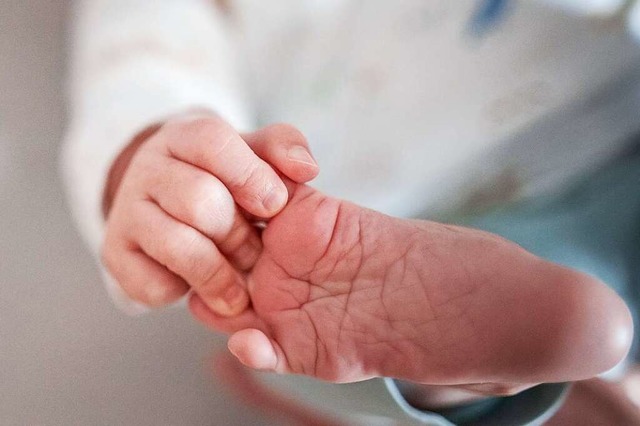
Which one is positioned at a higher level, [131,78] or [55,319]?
[131,78]

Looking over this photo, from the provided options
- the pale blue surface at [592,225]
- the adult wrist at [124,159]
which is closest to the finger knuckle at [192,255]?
the adult wrist at [124,159]

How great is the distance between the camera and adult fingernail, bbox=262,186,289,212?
323 mm

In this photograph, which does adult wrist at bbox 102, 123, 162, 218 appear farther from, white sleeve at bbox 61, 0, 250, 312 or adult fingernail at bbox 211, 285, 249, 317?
adult fingernail at bbox 211, 285, 249, 317

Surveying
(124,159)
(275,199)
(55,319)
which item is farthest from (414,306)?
(55,319)

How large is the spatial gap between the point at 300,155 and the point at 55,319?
17.9 inches

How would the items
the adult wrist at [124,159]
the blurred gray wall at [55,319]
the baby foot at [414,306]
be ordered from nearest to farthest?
the baby foot at [414,306] < the adult wrist at [124,159] < the blurred gray wall at [55,319]

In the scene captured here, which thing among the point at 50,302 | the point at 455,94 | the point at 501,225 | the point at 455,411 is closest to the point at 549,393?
the point at 455,411

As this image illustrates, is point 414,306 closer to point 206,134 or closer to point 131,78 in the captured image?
point 206,134

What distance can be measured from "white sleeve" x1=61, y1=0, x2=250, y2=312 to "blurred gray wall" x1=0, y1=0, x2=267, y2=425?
0.09 metres

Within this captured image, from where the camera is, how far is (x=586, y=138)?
22.4 inches

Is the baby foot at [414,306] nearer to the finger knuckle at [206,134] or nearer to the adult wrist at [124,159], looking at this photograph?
the finger knuckle at [206,134]

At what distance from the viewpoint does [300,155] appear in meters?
0.33

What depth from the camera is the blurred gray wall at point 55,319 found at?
635 millimetres

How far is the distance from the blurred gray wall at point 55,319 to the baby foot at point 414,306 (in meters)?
0.36
